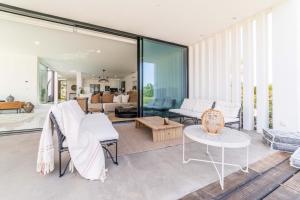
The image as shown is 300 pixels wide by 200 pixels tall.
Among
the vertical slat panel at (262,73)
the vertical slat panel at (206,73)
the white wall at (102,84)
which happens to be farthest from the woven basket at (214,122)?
the white wall at (102,84)

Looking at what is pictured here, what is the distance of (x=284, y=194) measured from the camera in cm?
153

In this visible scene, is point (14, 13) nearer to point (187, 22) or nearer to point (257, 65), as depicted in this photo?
point (187, 22)

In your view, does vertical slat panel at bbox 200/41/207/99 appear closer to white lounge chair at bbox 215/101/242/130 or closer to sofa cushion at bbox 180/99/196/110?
sofa cushion at bbox 180/99/196/110

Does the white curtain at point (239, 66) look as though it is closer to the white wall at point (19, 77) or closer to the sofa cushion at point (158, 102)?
the sofa cushion at point (158, 102)

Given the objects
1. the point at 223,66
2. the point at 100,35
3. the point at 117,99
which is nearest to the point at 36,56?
the point at 117,99

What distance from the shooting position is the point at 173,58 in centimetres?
575

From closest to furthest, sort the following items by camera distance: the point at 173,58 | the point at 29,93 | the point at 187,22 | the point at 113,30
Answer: the point at 187,22
the point at 113,30
the point at 173,58
the point at 29,93

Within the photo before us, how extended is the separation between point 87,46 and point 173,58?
3.34 metres

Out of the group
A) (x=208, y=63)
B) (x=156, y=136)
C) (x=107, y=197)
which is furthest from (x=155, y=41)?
(x=107, y=197)

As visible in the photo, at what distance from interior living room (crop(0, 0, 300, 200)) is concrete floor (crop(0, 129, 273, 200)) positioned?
0.05 feet

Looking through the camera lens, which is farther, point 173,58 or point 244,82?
point 173,58

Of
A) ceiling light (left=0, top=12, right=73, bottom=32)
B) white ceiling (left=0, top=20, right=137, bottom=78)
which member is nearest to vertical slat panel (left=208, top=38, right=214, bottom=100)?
white ceiling (left=0, top=20, right=137, bottom=78)

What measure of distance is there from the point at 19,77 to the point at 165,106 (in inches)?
273

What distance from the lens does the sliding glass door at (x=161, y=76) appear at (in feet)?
16.5
